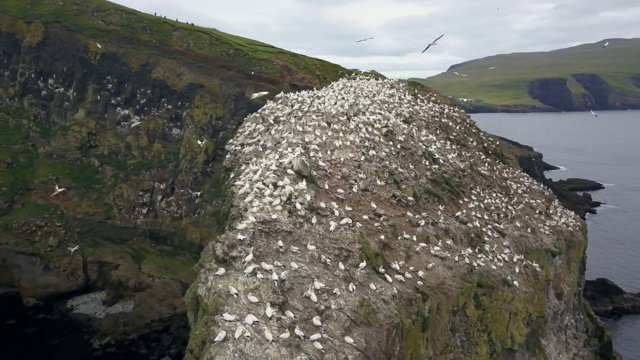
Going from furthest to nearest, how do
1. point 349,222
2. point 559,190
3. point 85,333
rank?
point 559,190
point 85,333
point 349,222

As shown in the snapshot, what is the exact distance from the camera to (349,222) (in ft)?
63.0

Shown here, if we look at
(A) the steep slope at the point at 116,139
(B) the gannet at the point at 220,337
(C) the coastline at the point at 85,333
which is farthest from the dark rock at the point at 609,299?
(B) the gannet at the point at 220,337

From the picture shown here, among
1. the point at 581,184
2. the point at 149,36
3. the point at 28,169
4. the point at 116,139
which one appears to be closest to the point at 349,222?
the point at 116,139

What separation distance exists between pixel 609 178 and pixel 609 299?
6010cm

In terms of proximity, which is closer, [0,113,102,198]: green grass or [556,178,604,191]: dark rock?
[0,113,102,198]: green grass

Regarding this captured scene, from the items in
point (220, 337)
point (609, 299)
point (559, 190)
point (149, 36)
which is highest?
point (149, 36)

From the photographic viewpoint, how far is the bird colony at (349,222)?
14797 mm

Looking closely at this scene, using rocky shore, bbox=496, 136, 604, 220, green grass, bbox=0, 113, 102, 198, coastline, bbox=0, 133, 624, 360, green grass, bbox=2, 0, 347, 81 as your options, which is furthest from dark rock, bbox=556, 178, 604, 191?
green grass, bbox=0, 113, 102, 198

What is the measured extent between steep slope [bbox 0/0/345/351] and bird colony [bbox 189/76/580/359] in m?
13.3

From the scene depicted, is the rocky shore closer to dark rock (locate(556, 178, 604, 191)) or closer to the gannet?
dark rock (locate(556, 178, 604, 191))

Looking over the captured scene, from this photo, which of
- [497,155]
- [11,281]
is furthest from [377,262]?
[11,281]

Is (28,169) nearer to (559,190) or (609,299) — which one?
(609,299)

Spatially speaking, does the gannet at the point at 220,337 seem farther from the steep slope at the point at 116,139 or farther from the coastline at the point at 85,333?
the steep slope at the point at 116,139

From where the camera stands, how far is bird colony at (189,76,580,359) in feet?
48.5
